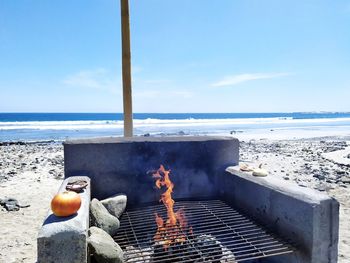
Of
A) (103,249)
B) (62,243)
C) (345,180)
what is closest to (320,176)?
(345,180)

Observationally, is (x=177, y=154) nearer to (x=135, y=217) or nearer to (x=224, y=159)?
(x=224, y=159)

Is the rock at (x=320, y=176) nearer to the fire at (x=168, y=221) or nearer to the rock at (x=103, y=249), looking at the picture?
the fire at (x=168, y=221)

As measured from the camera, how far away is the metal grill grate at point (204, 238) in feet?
13.4

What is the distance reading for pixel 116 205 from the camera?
17.4 ft

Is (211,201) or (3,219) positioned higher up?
(211,201)

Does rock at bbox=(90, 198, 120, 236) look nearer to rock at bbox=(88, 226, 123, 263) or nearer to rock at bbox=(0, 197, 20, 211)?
rock at bbox=(88, 226, 123, 263)

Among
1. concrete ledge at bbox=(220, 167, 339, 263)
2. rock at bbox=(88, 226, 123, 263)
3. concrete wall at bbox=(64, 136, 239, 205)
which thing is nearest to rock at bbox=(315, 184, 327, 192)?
Result: concrete wall at bbox=(64, 136, 239, 205)

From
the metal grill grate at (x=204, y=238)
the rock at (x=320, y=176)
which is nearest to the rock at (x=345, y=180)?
the rock at (x=320, y=176)

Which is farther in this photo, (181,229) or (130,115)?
(130,115)

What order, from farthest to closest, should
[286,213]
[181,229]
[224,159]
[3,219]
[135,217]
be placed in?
[3,219] < [224,159] < [135,217] < [181,229] < [286,213]

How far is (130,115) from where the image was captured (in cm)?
654

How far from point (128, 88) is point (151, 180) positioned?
6.43 feet

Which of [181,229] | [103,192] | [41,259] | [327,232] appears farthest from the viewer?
[103,192]

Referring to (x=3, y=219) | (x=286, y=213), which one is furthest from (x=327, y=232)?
(x=3, y=219)
